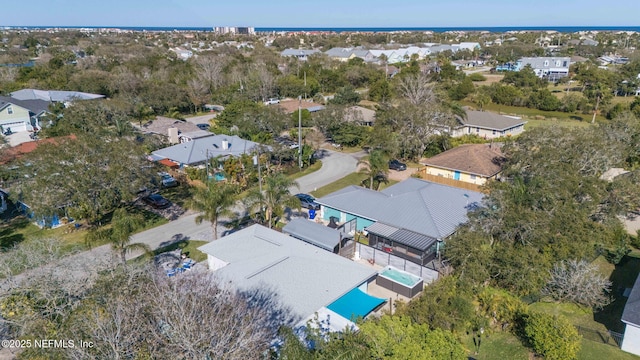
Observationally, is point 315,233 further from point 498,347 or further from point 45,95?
point 45,95

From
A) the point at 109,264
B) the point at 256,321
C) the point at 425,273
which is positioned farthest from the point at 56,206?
the point at 425,273

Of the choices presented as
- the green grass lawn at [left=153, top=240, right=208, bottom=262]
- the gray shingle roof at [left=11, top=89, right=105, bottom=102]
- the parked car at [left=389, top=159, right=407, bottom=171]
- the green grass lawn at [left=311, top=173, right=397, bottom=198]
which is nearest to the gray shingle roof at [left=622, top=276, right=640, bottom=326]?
the green grass lawn at [left=153, top=240, right=208, bottom=262]

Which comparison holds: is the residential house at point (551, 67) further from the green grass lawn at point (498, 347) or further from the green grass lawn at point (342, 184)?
the green grass lawn at point (498, 347)

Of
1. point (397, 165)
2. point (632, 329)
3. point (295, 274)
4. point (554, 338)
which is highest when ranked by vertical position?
point (295, 274)

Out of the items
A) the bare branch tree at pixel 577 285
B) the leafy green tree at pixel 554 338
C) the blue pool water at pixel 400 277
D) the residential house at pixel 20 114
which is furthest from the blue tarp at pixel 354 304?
the residential house at pixel 20 114

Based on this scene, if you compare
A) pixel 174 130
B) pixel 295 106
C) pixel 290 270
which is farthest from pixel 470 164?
pixel 174 130
